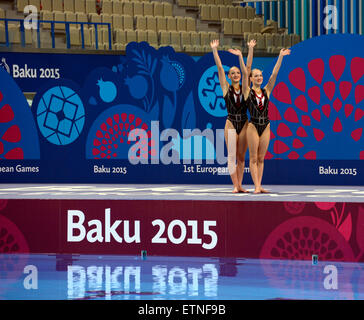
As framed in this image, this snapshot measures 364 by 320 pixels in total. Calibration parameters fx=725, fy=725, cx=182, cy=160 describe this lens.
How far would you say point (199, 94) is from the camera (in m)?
8.48

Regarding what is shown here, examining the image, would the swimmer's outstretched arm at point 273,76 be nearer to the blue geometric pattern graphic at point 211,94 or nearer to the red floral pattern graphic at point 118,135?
the blue geometric pattern graphic at point 211,94

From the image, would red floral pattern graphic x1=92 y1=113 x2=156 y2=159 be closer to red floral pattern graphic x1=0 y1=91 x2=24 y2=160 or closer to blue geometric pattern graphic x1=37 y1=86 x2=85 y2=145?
blue geometric pattern graphic x1=37 y1=86 x2=85 y2=145

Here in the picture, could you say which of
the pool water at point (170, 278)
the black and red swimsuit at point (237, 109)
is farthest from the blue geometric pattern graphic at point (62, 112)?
the pool water at point (170, 278)

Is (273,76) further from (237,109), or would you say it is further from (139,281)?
(139,281)

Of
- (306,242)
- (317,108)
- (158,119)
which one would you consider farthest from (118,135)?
(306,242)

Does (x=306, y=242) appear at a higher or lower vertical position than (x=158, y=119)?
lower

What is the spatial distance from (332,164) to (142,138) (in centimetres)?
221

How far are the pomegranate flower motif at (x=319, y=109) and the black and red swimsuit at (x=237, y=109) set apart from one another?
1.50 meters

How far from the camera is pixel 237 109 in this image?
677 centimetres

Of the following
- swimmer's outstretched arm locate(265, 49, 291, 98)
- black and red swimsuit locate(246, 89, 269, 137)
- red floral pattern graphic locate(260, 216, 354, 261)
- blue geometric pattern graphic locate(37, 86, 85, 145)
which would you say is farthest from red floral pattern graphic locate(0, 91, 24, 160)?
red floral pattern graphic locate(260, 216, 354, 261)

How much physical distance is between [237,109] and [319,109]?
68.5 inches

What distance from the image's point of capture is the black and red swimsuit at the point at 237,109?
267 inches
